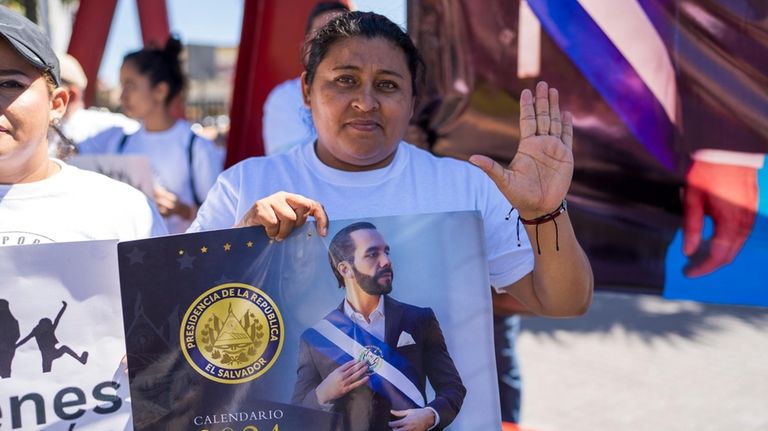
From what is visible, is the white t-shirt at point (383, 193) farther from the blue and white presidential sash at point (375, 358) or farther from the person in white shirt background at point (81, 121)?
the person in white shirt background at point (81, 121)

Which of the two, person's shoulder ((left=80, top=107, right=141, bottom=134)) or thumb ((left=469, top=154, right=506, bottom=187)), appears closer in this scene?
thumb ((left=469, top=154, right=506, bottom=187))

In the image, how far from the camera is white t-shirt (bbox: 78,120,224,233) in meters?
3.27

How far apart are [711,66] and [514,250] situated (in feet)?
3.89

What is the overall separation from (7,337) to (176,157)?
1942 millimetres

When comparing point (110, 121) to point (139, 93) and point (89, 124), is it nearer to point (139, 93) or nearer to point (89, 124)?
point (89, 124)

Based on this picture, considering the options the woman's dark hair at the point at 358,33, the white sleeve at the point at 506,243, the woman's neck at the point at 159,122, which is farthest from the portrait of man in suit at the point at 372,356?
the woman's neck at the point at 159,122

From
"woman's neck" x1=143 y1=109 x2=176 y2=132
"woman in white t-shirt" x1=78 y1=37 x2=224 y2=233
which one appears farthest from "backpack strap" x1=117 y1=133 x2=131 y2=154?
"woman's neck" x1=143 y1=109 x2=176 y2=132

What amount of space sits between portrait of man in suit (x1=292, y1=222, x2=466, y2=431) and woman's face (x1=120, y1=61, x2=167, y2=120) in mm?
2459

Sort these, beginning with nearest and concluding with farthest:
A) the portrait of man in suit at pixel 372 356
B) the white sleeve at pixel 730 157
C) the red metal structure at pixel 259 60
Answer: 1. the portrait of man in suit at pixel 372 356
2. the white sleeve at pixel 730 157
3. the red metal structure at pixel 259 60

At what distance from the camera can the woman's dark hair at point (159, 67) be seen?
12.3 ft

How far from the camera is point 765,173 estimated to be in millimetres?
2303

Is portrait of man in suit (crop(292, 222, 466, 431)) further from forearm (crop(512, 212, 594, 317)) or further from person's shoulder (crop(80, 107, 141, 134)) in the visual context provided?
person's shoulder (crop(80, 107, 141, 134))

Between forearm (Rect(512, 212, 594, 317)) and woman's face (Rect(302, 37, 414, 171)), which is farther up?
woman's face (Rect(302, 37, 414, 171))

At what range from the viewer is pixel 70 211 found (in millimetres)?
1620
